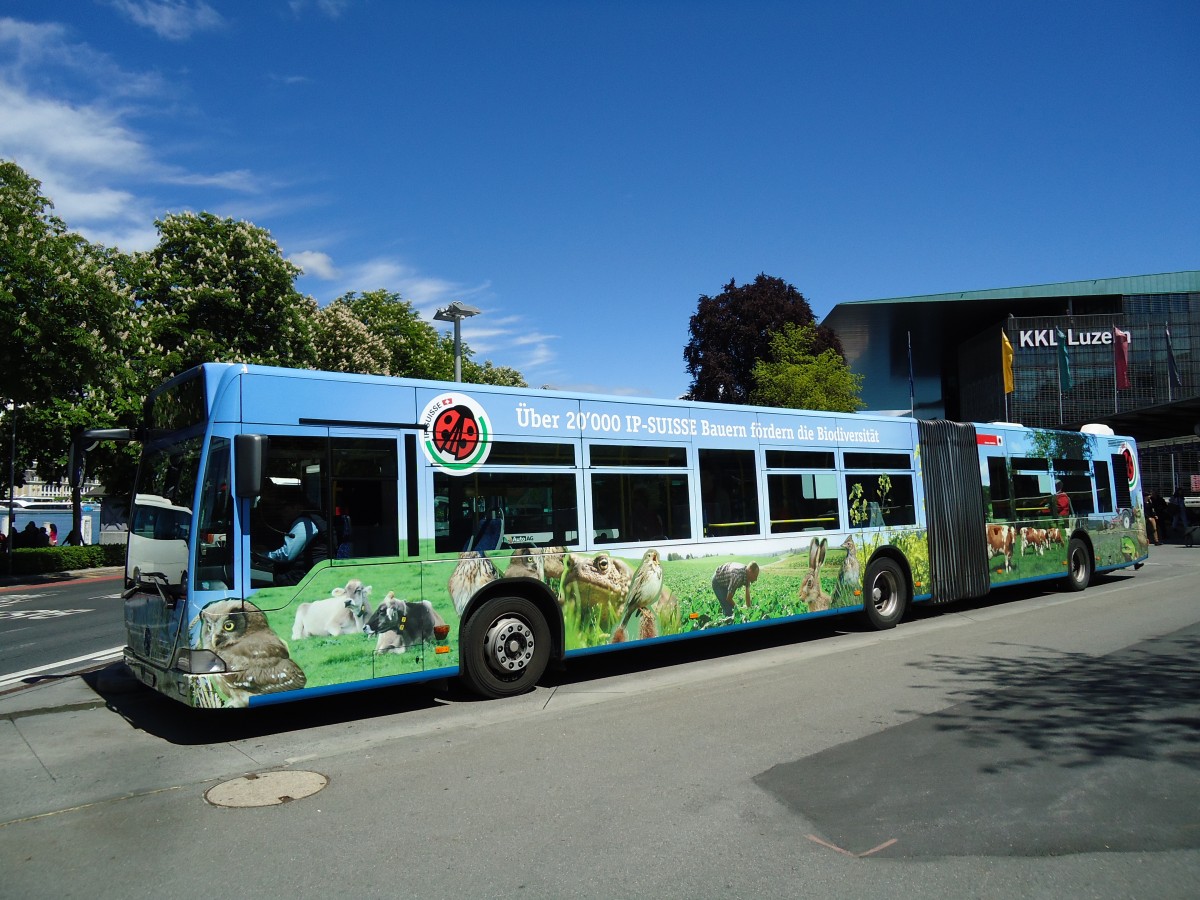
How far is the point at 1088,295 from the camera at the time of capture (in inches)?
2180

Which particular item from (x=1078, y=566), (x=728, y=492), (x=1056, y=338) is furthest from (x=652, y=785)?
(x=1056, y=338)

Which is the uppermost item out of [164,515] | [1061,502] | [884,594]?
[164,515]

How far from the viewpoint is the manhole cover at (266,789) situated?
5.40 metres

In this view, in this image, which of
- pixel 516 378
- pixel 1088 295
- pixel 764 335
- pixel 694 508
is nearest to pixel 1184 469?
pixel 1088 295

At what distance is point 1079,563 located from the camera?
16.1 meters

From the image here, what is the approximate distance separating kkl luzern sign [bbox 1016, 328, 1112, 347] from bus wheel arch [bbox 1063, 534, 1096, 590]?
44.4 meters

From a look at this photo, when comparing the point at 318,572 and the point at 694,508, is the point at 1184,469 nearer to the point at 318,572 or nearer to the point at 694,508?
the point at 694,508

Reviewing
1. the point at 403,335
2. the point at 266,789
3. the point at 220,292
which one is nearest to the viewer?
the point at 266,789

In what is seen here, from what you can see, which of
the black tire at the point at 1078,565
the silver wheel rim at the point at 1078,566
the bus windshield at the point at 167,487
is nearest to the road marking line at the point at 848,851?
the bus windshield at the point at 167,487

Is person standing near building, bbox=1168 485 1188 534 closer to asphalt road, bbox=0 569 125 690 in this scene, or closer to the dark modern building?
the dark modern building

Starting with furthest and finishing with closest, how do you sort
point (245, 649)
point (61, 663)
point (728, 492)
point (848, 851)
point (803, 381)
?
point (803, 381), point (61, 663), point (728, 492), point (245, 649), point (848, 851)

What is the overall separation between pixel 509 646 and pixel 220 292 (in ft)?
79.4

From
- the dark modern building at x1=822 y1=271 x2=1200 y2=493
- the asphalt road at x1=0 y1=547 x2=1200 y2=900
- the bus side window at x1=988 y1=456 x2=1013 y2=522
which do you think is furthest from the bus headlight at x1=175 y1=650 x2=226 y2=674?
the dark modern building at x1=822 y1=271 x2=1200 y2=493

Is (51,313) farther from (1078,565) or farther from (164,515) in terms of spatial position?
(1078,565)
